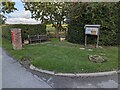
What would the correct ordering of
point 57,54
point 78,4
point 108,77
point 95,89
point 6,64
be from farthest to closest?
point 78,4
point 57,54
point 6,64
point 108,77
point 95,89

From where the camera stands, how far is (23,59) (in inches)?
394

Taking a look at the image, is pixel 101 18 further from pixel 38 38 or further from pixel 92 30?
pixel 38 38

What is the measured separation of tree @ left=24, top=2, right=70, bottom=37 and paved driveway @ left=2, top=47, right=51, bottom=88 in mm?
8363

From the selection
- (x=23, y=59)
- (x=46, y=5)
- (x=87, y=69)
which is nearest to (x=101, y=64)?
(x=87, y=69)

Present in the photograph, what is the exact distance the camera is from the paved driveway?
6734 mm

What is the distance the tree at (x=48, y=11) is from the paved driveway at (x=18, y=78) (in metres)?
8.36

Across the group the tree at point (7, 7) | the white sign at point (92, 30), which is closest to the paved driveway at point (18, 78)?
the white sign at point (92, 30)

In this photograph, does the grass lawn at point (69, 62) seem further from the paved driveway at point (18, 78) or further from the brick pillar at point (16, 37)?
the brick pillar at point (16, 37)

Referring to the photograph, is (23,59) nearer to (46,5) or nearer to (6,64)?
(6,64)

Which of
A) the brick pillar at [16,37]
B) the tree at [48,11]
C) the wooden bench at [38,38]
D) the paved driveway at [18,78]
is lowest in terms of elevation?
the paved driveway at [18,78]

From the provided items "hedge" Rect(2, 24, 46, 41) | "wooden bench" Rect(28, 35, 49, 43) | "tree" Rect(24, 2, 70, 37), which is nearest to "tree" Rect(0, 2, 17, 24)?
"tree" Rect(24, 2, 70, 37)

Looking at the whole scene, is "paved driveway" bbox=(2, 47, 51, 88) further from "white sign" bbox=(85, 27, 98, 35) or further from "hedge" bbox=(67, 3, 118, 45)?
"hedge" bbox=(67, 3, 118, 45)

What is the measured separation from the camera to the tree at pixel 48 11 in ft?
54.3

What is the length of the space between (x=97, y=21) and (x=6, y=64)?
6.76 m
